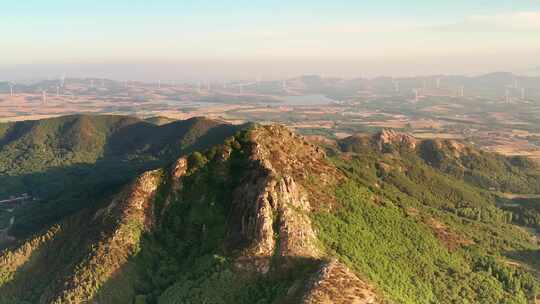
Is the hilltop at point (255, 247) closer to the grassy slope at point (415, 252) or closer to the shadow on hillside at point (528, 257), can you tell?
the grassy slope at point (415, 252)

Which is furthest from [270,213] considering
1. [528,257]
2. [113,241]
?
[528,257]

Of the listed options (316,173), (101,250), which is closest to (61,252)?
(101,250)

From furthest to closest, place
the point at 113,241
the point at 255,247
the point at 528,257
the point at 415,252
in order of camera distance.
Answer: the point at 528,257
the point at 415,252
the point at 113,241
the point at 255,247

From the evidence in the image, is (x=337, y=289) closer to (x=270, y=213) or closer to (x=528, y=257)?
(x=270, y=213)

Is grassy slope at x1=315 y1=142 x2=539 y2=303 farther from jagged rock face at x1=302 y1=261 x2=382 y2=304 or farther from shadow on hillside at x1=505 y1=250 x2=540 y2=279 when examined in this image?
jagged rock face at x1=302 y1=261 x2=382 y2=304

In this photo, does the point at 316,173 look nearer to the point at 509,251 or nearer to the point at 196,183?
the point at 196,183

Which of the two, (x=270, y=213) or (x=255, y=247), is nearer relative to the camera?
(x=255, y=247)

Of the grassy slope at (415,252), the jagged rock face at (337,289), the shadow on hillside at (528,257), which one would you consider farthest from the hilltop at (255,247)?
the shadow on hillside at (528,257)
